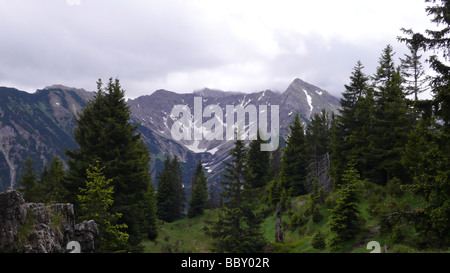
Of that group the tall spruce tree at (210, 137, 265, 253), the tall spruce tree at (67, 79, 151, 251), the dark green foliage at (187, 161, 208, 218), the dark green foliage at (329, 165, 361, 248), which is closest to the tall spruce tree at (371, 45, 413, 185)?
the dark green foliage at (329, 165, 361, 248)

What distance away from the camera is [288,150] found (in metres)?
41.5

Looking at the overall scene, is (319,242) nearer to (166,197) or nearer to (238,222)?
(238,222)

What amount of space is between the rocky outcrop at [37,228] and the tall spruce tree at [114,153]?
603 cm

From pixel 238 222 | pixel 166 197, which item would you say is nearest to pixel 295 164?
pixel 238 222

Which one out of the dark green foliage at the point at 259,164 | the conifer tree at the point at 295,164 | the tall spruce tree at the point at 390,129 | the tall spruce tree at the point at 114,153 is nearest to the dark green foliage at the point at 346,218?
the tall spruce tree at the point at 390,129

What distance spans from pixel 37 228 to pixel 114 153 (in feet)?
32.0

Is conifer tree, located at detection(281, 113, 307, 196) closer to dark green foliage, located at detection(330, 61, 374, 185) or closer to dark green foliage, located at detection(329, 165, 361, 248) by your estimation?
dark green foliage, located at detection(330, 61, 374, 185)

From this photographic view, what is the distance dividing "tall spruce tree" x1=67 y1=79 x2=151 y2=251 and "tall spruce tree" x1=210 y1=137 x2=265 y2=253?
785 centimetres

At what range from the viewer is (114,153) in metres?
20.6

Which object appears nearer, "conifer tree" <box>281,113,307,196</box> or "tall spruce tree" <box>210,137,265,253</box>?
"tall spruce tree" <box>210,137,265,253</box>

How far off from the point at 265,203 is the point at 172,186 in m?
Answer: 23.1

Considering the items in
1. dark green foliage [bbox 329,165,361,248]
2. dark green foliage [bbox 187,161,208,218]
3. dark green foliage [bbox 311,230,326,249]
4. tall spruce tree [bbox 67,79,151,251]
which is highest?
tall spruce tree [bbox 67,79,151,251]

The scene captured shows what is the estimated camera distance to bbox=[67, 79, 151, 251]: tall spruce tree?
20.2 meters
